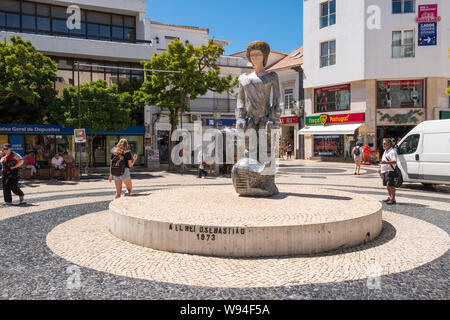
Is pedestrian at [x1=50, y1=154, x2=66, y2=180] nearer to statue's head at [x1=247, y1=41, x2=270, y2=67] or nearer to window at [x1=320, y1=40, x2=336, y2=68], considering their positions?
statue's head at [x1=247, y1=41, x2=270, y2=67]

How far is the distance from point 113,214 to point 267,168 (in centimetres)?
340

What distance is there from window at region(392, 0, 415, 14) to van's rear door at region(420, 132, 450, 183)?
1886cm

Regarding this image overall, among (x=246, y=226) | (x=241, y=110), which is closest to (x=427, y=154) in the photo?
(x=241, y=110)

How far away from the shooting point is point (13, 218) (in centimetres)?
810

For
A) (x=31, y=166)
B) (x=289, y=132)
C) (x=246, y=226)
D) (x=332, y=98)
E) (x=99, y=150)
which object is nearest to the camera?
(x=246, y=226)

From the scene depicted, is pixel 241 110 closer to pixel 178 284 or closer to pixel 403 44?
pixel 178 284

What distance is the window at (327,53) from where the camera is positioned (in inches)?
1193

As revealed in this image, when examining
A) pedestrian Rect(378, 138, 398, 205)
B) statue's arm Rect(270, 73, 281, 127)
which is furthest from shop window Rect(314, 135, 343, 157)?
statue's arm Rect(270, 73, 281, 127)

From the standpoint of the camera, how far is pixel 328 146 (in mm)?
31391

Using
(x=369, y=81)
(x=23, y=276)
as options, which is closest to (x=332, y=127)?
(x=369, y=81)

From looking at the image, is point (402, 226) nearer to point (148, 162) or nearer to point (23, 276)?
point (23, 276)

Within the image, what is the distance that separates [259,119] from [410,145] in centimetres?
796

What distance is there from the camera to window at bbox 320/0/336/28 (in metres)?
30.2

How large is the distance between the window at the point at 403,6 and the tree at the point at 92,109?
21818 millimetres
